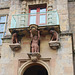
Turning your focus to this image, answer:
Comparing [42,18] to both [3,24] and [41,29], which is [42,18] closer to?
[41,29]

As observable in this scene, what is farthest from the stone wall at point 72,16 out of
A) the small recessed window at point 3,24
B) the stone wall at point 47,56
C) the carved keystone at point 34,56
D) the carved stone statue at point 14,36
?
the small recessed window at point 3,24

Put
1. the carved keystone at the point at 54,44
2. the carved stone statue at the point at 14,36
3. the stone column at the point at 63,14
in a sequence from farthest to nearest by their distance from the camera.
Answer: the stone column at the point at 63,14 → the carved stone statue at the point at 14,36 → the carved keystone at the point at 54,44

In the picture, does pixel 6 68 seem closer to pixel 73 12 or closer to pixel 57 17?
pixel 57 17

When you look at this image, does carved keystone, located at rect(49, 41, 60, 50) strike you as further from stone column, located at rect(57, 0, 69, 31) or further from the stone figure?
stone column, located at rect(57, 0, 69, 31)

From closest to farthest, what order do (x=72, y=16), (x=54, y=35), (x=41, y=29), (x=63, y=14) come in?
(x=54, y=35)
(x=41, y=29)
(x=63, y=14)
(x=72, y=16)

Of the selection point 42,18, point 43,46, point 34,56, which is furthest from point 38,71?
point 42,18

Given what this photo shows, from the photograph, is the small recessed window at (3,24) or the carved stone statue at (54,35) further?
the small recessed window at (3,24)

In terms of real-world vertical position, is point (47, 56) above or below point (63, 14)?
below

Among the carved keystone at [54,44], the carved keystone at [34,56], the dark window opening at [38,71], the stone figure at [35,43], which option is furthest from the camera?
the dark window opening at [38,71]

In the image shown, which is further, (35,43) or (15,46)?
(15,46)

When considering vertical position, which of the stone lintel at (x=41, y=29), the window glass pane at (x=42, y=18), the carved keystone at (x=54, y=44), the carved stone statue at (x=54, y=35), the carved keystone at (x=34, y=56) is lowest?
the carved keystone at (x=34, y=56)

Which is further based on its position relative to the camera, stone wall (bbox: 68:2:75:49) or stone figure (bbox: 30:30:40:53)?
stone wall (bbox: 68:2:75:49)

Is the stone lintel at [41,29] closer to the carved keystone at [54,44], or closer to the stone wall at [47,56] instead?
the stone wall at [47,56]

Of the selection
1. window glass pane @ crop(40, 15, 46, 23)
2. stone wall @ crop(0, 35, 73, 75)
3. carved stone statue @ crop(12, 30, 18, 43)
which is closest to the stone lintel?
carved stone statue @ crop(12, 30, 18, 43)
